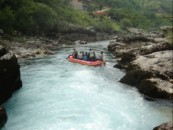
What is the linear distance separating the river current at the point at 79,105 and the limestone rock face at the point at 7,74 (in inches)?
24.5

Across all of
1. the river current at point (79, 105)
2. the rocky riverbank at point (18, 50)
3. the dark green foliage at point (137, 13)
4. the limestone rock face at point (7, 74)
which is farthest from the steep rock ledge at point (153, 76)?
the dark green foliage at point (137, 13)

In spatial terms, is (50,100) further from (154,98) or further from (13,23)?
(13,23)

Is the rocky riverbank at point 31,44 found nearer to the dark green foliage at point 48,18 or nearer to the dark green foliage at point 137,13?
the dark green foliage at point 48,18

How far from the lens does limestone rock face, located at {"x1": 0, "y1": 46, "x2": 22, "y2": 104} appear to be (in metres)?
20.8

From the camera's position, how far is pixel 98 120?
18328mm

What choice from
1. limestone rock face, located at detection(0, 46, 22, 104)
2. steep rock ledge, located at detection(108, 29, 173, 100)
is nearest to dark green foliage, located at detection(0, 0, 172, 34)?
steep rock ledge, located at detection(108, 29, 173, 100)

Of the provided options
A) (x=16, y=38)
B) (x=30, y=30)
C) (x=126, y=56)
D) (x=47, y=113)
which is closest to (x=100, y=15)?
(x=30, y=30)

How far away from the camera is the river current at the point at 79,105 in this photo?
17.8 metres

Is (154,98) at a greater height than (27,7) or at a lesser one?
lesser

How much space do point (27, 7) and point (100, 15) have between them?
56.3 metres

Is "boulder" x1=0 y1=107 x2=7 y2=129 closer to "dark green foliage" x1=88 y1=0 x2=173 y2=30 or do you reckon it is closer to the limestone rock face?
the limestone rock face

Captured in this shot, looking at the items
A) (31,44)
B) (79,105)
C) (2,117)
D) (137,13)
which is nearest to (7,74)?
Result: (2,117)

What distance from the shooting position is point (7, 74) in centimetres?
2142

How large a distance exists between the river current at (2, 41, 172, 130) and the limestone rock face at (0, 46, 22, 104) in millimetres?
623
